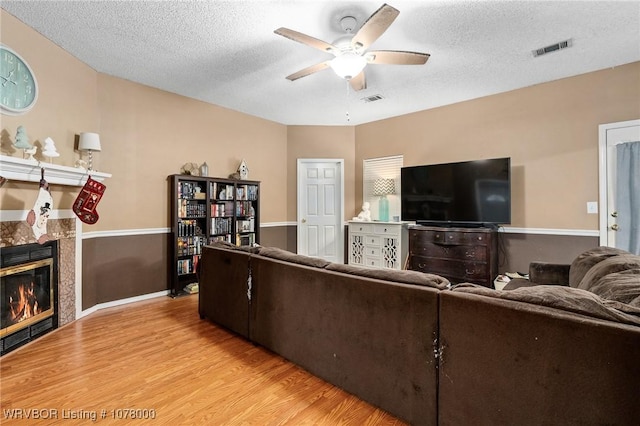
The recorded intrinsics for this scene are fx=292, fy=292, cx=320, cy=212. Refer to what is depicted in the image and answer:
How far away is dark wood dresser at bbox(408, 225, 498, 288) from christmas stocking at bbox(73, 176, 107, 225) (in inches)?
152

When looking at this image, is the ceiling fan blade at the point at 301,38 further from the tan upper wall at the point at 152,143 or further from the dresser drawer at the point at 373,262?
the dresser drawer at the point at 373,262

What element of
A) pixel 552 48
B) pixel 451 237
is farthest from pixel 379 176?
pixel 552 48

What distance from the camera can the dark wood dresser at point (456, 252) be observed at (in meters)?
3.67

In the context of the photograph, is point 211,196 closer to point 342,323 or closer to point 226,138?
point 226,138

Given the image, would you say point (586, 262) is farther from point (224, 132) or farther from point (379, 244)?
point (224, 132)

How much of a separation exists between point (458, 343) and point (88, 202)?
11.4ft

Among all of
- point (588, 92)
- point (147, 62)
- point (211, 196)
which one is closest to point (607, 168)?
point (588, 92)

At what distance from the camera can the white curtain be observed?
315 centimetres

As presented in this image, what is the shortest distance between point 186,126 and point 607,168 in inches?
209

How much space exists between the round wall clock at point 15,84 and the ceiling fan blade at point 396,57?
292 centimetres

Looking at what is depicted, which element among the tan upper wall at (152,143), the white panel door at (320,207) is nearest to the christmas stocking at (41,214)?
the tan upper wall at (152,143)

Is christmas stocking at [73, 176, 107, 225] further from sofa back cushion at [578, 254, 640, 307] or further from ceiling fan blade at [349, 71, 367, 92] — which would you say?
sofa back cushion at [578, 254, 640, 307]

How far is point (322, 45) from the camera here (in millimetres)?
2234

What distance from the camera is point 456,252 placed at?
3881 mm
